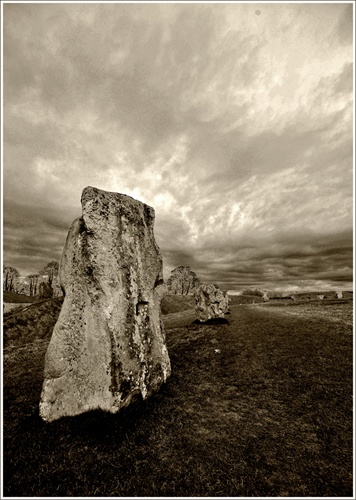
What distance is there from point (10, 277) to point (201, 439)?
146 meters

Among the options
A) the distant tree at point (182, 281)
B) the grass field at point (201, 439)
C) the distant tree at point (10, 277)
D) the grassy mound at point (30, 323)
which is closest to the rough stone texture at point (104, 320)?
the grass field at point (201, 439)

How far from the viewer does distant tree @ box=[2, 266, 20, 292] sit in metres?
121

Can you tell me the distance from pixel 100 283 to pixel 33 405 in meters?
4.60

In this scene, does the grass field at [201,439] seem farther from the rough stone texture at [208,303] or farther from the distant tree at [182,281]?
the distant tree at [182,281]

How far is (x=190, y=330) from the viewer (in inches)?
844

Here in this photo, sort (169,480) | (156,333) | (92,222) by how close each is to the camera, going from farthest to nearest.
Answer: (156,333) → (92,222) → (169,480)

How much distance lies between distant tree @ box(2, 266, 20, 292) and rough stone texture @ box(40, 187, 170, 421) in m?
140

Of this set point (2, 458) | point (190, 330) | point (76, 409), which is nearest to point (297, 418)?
point (76, 409)

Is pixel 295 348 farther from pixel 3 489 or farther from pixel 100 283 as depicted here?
pixel 3 489

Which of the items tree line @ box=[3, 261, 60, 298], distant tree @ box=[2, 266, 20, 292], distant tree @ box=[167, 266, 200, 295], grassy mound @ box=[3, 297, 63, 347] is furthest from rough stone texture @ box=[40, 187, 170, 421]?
distant tree @ box=[2, 266, 20, 292]

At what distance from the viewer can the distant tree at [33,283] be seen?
377ft

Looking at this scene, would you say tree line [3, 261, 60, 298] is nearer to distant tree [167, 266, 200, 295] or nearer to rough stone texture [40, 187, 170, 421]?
distant tree [167, 266, 200, 295]

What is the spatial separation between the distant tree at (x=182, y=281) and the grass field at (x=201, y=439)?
106 m

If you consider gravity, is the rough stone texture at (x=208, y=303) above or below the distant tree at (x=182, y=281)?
→ above
